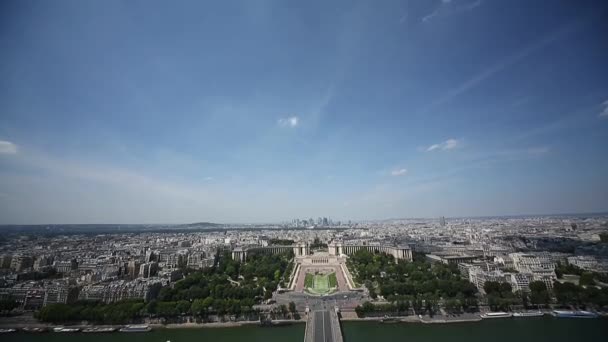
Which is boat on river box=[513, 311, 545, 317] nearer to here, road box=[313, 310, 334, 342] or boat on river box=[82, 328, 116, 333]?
road box=[313, 310, 334, 342]

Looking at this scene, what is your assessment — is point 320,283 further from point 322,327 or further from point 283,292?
point 322,327

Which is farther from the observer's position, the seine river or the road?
the seine river

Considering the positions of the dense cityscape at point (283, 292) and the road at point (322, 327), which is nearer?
the road at point (322, 327)

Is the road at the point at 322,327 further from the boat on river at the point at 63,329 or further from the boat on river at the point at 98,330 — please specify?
the boat on river at the point at 63,329

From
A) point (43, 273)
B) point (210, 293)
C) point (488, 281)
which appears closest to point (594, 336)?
point (488, 281)

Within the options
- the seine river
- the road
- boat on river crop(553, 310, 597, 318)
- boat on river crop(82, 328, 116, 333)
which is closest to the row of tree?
boat on river crop(82, 328, 116, 333)

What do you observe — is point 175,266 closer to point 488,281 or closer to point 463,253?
point 488,281

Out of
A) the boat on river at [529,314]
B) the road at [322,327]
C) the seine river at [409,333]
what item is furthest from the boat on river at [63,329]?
the boat on river at [529,314]
